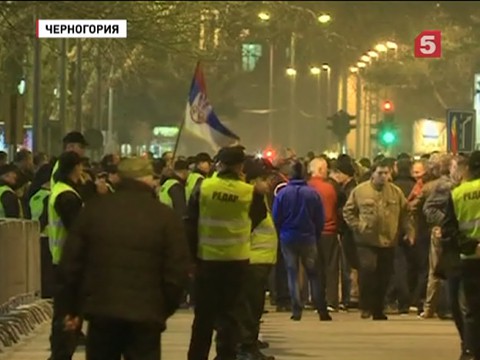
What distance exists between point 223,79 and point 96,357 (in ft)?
229

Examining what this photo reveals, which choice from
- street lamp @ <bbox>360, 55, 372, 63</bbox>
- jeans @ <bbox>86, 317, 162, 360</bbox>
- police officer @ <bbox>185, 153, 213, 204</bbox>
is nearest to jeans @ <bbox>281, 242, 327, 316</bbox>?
police officer @ <bbox>185, 153, 213, 204</bbox>

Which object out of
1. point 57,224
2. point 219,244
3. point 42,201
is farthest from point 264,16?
point 219,244

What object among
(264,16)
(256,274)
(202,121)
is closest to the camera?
(256,274)

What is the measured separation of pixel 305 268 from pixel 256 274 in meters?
Answer: 5.04

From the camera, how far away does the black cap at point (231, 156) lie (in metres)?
13.5

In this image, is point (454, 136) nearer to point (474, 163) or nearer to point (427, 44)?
point (427, 44)

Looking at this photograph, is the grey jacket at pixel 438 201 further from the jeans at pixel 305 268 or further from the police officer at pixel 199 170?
the police officer at pixel 199 170

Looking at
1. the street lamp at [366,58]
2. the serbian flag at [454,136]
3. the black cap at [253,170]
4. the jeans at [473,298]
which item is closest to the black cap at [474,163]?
the jeans at [473,298]

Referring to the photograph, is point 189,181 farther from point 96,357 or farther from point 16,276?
point 96,357

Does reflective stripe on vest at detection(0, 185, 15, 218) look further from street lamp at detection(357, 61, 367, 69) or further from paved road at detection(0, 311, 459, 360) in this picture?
street lamp at detection(357, 61, 367, 69)

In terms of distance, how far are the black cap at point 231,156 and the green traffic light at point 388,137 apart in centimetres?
3225

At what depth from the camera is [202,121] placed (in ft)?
75.7

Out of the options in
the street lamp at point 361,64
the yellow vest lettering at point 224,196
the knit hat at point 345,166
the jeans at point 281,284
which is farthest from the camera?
the street lamp at point 361,64

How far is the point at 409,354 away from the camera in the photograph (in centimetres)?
1614
